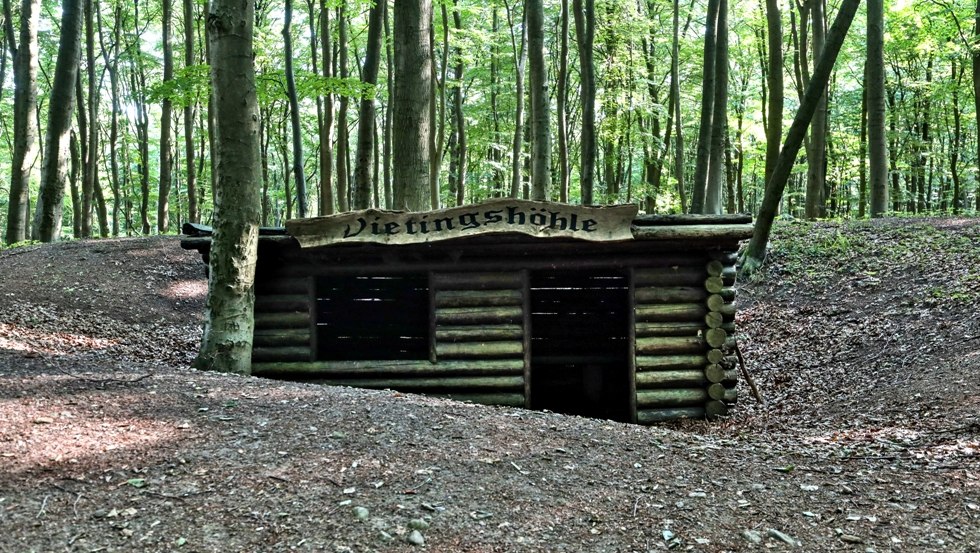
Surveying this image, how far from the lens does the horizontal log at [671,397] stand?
9414 mm

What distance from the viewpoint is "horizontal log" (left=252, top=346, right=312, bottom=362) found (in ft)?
Answer: 31.7

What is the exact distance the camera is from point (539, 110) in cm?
1345

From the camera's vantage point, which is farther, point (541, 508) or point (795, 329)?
point (795, 329)

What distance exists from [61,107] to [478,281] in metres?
10.2

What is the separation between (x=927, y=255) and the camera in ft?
44.3

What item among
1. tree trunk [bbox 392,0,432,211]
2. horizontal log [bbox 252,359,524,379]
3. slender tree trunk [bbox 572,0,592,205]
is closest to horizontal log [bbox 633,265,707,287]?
horizontal log [bbox 252,359,524,379]

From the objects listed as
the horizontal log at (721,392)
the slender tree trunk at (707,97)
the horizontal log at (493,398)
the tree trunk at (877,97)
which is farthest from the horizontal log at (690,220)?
the tree trunk at (877,97)

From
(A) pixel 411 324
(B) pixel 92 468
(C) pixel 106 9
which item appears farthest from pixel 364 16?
(B) pixel 92 468

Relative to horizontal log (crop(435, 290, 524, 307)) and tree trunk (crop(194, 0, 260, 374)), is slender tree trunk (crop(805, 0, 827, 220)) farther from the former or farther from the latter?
tree trunk (crop(194, 0, 260, 374))

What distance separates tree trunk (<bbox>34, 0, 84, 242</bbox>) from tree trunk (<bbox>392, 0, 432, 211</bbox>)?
7.62 meters

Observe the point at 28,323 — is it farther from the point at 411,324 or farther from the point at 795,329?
the point at 795,329

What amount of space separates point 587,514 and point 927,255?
1166cm

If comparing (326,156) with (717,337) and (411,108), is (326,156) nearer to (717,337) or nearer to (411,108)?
(411,108)

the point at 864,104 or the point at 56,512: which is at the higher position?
the point at 864,104
